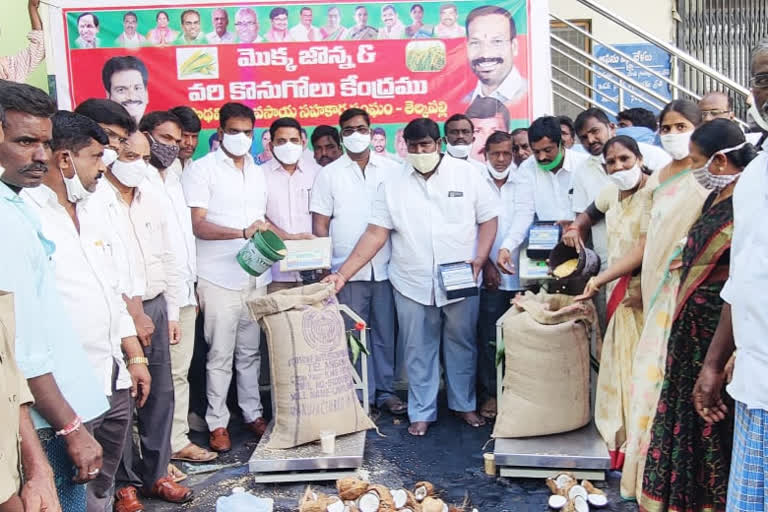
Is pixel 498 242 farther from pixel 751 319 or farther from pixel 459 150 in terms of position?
pixel 751 319

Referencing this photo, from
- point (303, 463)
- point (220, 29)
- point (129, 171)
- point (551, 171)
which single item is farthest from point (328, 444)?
point (220, 29)

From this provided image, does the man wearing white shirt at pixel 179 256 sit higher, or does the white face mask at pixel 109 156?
the white face mask at pixel 109 156

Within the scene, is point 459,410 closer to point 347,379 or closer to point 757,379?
point 347,379

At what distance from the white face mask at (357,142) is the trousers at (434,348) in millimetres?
883

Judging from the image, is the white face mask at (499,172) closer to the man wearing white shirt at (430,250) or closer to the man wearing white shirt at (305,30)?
the man wearing white shirt at (430,250)

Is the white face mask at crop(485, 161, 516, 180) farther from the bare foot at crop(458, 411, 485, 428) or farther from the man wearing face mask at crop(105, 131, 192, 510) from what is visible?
the man wearing face mask at crop(105, 131, 192, 510)

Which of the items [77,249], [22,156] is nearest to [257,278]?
[77,249]

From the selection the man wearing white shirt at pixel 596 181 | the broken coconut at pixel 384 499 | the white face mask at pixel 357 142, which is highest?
the white face mask at pixel 357 142

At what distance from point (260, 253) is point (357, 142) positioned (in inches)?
40.4

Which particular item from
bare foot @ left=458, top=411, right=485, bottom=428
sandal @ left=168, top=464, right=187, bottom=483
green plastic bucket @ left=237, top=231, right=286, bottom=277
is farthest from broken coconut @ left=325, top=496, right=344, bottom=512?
bare foot @ left=458, top=411, right=485, bottom=428

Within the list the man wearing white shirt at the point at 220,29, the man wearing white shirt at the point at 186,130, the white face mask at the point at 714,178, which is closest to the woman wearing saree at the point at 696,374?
the white face mask at the point at 714,178

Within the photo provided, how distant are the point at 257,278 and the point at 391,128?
57.7 inches

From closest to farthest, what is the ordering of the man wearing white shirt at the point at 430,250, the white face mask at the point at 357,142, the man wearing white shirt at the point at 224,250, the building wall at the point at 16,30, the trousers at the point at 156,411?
the trousers at the point at 156,411 < the man wearing white shirt at the point at 224,250 < the man wearing white shirt at the point at 430,250 < the white face mask at the point at 357,142 < the building wall at the point at 16,30

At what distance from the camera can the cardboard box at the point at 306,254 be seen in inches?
159
